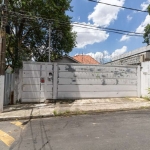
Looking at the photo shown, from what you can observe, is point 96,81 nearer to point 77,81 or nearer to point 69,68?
point 77,81

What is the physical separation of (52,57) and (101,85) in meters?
6.75

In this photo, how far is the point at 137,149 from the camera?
12.4 feet

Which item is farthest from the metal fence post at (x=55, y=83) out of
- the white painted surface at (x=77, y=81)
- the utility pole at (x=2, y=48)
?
the utility pole at (x=2, y=48)

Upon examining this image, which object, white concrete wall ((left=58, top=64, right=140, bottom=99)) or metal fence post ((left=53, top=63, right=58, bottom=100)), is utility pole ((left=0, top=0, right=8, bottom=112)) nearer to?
metal fence post ((left=53, top=63, right=58, bottom=100))

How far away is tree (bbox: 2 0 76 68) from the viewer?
10938 millimetres

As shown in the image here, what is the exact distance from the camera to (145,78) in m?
10.8

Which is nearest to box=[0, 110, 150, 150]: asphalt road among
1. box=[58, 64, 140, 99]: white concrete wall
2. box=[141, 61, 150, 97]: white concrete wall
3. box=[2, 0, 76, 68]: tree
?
box=[58, 64, 140, 99]: white concrete wall

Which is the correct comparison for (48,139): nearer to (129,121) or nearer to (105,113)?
(129,121)

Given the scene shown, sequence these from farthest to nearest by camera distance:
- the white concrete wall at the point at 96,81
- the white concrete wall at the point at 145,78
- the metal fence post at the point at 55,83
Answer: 1. the white concrete wall at the point at 145,78
2. the white concrete wall at the point at 96,81
3. the metal fence post at the point at 55,83

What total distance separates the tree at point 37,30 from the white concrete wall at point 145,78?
5.76 meters

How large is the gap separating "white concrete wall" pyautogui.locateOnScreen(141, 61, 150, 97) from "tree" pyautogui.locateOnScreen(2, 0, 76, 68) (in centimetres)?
576

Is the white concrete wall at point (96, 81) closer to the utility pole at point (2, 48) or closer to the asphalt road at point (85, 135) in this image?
the utility pole at point (2, 48)

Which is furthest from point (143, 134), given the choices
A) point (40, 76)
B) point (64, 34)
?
point (64, 34)

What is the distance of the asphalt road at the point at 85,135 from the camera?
3.99 m
